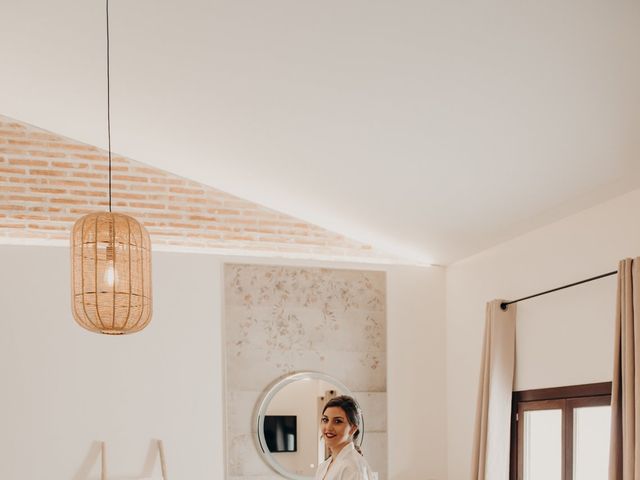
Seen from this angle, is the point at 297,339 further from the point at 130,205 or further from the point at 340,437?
the point at 340,437

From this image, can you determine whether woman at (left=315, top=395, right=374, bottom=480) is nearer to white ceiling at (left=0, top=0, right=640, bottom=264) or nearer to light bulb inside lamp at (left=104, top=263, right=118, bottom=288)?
light bulb inside lamp at (left=104, top=263, right=118, bottom=288)

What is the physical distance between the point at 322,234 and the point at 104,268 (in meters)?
2.96

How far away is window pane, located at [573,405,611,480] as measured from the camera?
13.7 feet

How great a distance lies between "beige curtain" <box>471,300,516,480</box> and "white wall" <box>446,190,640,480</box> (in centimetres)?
7

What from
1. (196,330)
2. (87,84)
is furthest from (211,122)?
(196,330)

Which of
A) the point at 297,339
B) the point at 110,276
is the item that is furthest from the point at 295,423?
the point at 110,276

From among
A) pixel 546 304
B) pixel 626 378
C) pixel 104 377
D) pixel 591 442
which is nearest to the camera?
pixel 626 378

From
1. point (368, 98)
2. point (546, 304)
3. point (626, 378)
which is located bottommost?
point (626, 378)

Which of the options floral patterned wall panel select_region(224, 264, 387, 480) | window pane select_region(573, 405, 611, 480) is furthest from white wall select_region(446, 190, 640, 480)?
floral patterned wall panel select_region(224, 264, 387, 480)

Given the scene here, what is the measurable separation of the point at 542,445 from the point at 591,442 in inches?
22.0

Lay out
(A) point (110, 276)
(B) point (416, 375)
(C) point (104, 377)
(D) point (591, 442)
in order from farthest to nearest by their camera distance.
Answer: (B) point (416, 375) < (C) point (104, 377) < (D) point (591, 442) < (A) point (110, 276)

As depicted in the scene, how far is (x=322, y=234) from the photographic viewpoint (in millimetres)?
5914

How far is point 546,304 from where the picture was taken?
15.3 ft

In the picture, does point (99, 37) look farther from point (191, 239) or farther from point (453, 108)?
point (191, 239)
